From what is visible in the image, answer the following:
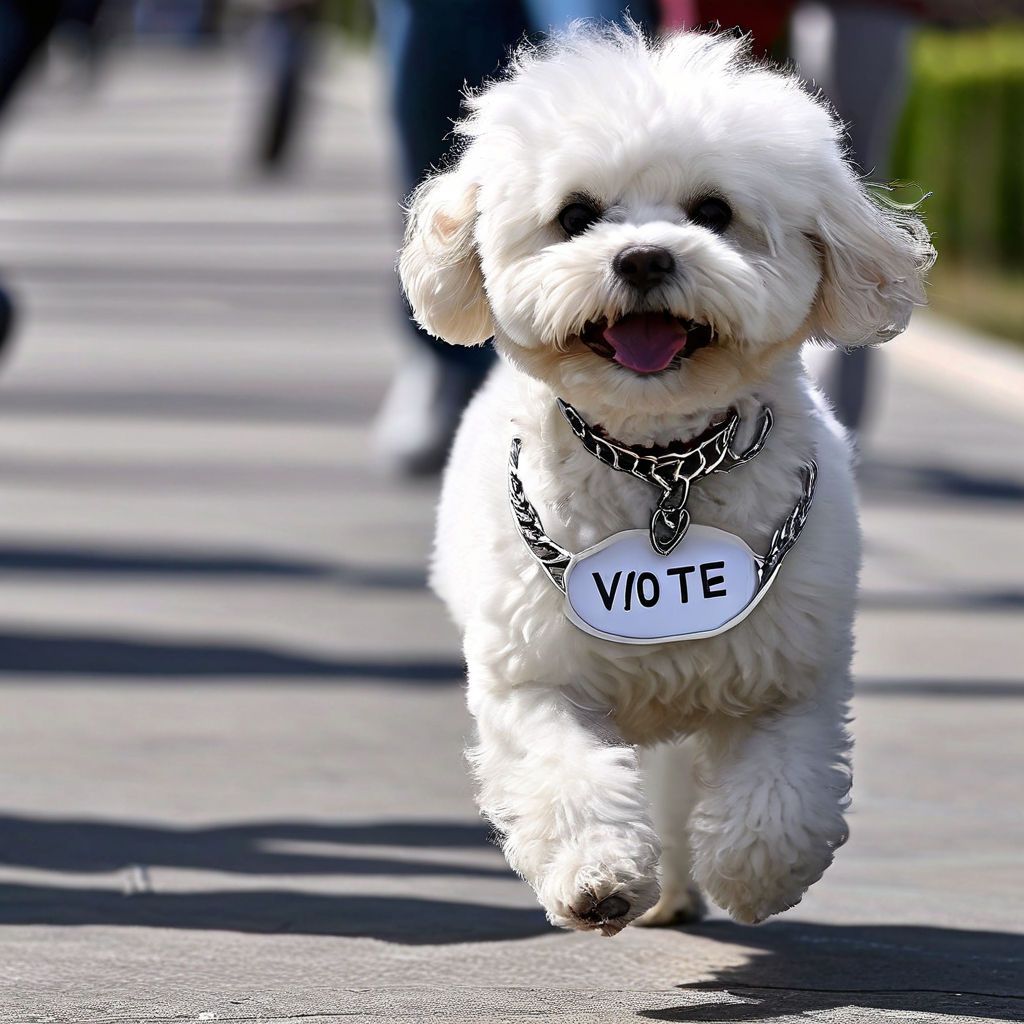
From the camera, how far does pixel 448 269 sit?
11.0 feet

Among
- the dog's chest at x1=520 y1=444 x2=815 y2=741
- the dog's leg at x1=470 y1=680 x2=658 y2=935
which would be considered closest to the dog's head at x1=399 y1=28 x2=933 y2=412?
the dog's chest at x1=520 y1=444 x2=815 y2=741

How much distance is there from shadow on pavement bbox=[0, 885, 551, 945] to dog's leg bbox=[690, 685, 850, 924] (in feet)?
1.56

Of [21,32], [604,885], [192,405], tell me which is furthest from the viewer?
[192,405]

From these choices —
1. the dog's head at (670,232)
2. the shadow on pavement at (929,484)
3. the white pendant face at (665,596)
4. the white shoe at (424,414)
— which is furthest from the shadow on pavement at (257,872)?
the shadow on pavement at (929,484)

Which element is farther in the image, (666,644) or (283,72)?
(283,72)

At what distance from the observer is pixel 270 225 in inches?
638

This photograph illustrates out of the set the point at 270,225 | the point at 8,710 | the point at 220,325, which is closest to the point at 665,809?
the point at 8,710

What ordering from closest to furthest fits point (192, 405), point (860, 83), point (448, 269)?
point (448, 269), point (860, 83), point (192, 405)

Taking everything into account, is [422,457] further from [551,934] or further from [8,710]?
[551,934]

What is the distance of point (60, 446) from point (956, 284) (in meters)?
7.01

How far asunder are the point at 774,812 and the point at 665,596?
34cm

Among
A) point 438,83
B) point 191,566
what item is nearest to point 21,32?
point 438,83

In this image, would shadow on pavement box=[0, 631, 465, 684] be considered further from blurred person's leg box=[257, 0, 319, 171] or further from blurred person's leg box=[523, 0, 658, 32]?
blurred person's leg box=[257, 0, 319, 171]

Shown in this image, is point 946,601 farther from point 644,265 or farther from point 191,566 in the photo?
point 644,265
